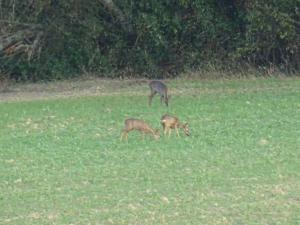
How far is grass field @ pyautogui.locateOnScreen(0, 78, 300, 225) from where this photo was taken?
918cm

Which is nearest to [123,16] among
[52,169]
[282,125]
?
[282,125]

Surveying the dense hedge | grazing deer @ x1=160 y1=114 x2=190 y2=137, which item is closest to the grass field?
grazing deer @ x1=160 y1=114 x2=190 y2=137

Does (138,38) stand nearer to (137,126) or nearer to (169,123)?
(169,123)

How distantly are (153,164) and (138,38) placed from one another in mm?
11200

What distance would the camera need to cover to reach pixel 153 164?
1112 centimetres

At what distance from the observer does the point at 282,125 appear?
13.5 meters

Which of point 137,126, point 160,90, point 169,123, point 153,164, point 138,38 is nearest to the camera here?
point 153,164

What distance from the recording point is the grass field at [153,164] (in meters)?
9.18

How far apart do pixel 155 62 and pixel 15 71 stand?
3295 millimetres

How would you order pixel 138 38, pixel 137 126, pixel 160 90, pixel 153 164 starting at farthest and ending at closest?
pixel 138 38 < pixel 160 90 < pixel 137 126 < pixel 153 164

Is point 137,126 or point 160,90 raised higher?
point 160,90

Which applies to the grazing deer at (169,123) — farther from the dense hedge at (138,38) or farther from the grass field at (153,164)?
the dense hedge at (138,38)

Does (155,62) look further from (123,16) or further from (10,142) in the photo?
(10,142)

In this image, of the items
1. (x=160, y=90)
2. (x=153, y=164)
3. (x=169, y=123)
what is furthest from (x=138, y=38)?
(x=153, y=164)
